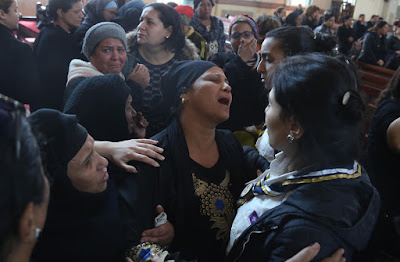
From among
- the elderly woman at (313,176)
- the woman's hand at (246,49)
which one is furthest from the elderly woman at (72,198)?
the woman's hand at (246,49)

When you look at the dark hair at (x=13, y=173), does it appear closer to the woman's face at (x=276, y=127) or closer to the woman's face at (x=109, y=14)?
the woman's face at (x=276, y=127)

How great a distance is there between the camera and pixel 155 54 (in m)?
3.13

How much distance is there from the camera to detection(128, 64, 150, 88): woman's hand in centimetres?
276

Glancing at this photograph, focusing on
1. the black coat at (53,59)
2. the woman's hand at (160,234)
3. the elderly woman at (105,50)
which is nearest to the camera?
the woman's hand at (160,234)

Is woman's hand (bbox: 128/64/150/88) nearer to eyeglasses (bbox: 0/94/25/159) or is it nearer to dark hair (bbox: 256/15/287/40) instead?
dark hair (bbox: 256/15/287/40)

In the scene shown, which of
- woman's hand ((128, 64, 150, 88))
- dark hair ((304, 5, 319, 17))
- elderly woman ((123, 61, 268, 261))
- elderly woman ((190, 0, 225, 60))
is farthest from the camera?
dark hair ((304, 5, 319, 17))

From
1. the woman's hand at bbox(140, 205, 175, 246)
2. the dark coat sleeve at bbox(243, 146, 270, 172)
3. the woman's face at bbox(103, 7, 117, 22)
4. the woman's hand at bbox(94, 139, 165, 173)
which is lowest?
the woman's hand at bbox(140, 205, 175, 246)

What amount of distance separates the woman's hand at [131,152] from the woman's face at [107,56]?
3.84 ft

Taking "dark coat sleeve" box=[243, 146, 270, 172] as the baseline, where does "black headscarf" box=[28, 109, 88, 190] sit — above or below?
above

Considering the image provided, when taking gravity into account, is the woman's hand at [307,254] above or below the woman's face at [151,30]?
below

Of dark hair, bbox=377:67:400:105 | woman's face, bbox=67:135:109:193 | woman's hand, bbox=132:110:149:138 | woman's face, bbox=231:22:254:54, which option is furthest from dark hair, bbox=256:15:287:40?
woman's face, bbox=67:135:109:193

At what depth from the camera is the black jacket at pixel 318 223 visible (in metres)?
1.19

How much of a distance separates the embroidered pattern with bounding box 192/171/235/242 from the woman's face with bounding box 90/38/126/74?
139 cm

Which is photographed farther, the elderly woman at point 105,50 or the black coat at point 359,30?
the black coat at point 359,30
